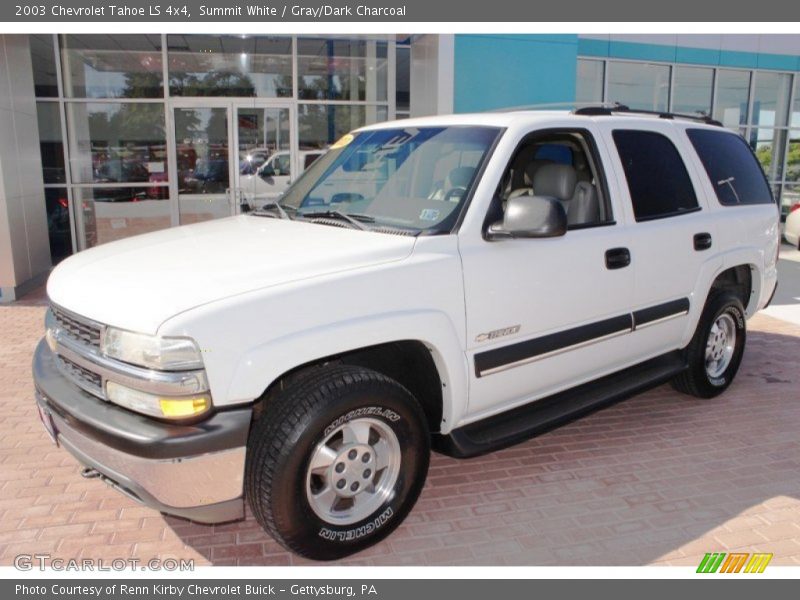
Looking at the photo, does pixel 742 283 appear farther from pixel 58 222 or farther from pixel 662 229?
pixel 58 222

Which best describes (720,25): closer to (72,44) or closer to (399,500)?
(72,44)

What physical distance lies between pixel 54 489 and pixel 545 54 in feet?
29.0

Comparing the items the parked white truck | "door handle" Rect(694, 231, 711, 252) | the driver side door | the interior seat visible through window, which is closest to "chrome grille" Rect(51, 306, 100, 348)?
the parked white truck

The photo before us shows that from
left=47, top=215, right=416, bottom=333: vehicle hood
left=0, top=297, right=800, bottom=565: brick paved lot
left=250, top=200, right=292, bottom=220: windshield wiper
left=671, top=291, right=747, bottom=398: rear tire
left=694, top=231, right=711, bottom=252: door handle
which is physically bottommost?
left=0, top=297, right=800, bottom=565: brick paved lot

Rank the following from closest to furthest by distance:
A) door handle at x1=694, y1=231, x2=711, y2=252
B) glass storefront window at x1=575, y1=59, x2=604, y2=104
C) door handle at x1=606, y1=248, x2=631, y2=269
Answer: door handle at x1=606, y1=248, x2=631, y2=269 < door handle at x1=694, y1=231, x2=711, y2=252 < glass storefront window at x1=575, y1=59, x2=604, y2=104

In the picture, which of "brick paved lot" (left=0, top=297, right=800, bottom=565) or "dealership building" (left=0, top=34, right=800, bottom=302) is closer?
"brick paved lot" (left=0, top=297, right=800, bottom=565)

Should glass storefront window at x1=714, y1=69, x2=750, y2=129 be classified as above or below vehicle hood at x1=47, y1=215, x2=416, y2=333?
above

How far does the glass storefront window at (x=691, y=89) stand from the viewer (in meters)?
14.7

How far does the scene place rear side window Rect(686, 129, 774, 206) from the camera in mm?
5230

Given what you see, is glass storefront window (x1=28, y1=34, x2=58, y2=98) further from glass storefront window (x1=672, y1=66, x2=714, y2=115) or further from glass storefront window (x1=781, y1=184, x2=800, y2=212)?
glass storefront window (x1=781, y1=184, x2=800, y2=212)

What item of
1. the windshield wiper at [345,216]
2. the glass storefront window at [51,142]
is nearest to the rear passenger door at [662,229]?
the windshield wiper at [345,216]

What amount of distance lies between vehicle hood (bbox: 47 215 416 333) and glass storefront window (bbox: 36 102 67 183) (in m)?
9.29

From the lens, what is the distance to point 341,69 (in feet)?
40.5

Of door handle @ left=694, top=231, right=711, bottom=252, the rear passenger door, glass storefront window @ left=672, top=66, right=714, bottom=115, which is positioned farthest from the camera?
glass storefront window @ left=672, top=66, right=714, bottom=115
